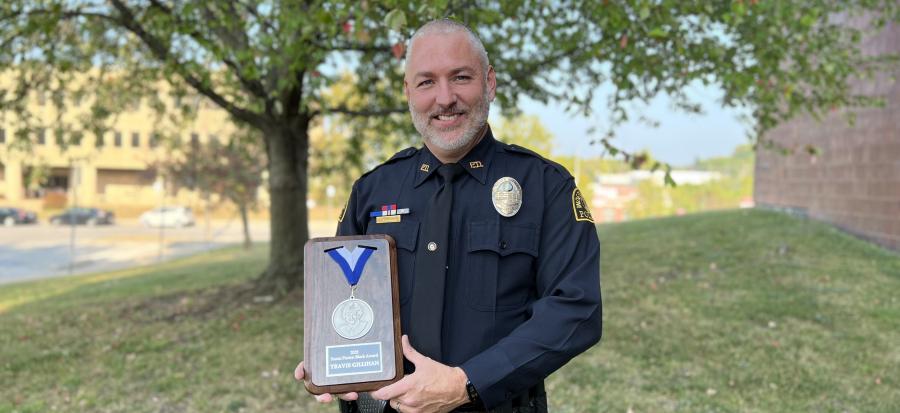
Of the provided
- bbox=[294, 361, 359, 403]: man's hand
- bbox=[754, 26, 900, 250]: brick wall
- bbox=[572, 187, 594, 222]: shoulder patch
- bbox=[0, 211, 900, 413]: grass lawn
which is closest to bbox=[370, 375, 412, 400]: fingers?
bbox=[294, 361, 359, 403]: man's hand

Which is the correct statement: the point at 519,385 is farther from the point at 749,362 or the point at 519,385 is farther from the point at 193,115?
the point at 193,115

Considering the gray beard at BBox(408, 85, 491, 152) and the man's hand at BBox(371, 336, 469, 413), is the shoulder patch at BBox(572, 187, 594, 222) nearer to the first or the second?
the gray beard at BBox(408, 85, 491, 152)

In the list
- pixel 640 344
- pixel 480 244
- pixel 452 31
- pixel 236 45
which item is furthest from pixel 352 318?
pixel 236 45

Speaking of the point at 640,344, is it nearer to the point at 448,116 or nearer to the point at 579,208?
the point at 579,208

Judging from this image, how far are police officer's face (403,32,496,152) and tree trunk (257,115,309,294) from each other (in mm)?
7841

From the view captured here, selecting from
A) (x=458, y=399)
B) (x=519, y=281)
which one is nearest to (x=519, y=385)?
(x=458, y=399)

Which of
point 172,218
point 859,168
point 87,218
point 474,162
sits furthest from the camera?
point 87,218

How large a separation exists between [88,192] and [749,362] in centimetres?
6135

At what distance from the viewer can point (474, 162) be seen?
202 cm

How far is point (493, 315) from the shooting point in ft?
6.26

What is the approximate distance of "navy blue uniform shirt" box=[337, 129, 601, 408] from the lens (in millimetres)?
1760

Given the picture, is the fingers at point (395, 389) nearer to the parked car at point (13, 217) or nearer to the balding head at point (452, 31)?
the balding head at point (452, 31)

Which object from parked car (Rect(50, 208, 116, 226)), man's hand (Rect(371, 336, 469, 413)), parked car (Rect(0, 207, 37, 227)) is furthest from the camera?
parked car (Rect(50, 208, 116, 226))

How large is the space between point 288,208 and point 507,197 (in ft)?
26.8
